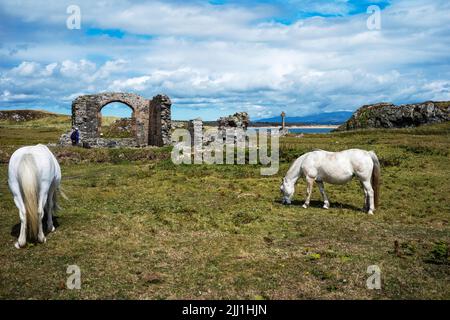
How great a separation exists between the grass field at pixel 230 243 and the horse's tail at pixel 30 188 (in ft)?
2.33

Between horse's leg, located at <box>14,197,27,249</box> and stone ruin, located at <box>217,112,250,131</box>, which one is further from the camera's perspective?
stone ruin, located at <box>217,112,250,131</box>

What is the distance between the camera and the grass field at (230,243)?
766 cm

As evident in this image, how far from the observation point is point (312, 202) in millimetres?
15992

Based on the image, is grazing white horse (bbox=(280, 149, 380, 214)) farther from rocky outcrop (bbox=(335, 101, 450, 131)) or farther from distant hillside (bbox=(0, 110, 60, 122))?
distant hillside (bbox=(0, 110, 60, 122))

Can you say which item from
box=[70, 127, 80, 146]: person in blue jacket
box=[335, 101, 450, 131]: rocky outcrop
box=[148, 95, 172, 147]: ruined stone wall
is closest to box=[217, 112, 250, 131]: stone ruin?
box=[148, 95, 172, 147]: ruined stone wall

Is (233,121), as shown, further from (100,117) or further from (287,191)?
(287,191)

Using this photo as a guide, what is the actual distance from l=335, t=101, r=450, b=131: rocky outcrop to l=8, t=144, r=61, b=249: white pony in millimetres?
48146

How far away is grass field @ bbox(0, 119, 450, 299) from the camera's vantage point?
7.66m

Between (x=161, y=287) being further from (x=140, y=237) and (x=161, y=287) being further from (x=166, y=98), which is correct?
(x=166, y=98)

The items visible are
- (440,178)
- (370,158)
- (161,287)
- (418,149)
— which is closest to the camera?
(161,287)

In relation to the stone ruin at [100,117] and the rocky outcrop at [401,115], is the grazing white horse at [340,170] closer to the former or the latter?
the stone ruin at [100,117]
